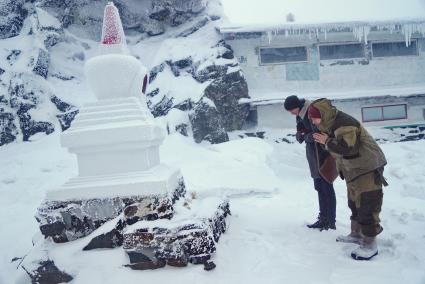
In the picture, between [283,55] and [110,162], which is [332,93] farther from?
[110,162]

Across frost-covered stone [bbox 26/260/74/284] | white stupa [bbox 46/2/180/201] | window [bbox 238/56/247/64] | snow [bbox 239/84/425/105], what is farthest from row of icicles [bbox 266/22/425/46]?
frost-covered stone [bbox 26/260/74/284]

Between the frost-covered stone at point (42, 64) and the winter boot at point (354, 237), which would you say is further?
the frost-covered stone at point (42, 64)

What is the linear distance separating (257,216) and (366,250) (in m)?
1.78

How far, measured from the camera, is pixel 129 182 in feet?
12.3

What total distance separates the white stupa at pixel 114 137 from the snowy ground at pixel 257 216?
736 mm

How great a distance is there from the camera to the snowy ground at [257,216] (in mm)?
3082

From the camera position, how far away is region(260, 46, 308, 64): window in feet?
44.1

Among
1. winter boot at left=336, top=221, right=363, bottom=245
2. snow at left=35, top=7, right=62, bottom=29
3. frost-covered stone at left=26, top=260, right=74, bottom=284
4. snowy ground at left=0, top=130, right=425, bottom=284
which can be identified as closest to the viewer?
snowy ground at left=0, top=130, right=425, bottom=284

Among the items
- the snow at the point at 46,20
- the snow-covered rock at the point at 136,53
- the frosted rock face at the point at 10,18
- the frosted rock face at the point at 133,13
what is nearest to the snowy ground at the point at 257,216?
the snow-covered rock at the point at 136,53

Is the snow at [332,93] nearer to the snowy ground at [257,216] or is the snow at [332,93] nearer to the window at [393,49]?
the window at [393,49]

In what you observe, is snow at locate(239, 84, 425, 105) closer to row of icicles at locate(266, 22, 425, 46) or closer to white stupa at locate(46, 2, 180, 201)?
row of icicles at locate(266, 22, 425, 46)

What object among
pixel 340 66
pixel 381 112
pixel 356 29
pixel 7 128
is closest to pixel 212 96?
pixel 340 66

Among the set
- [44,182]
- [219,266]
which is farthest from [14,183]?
[219,266]

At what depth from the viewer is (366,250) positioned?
3.28 m
